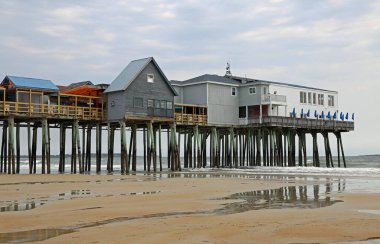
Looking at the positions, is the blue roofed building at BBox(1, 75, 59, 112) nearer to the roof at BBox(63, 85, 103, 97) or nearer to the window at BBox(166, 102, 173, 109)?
the roof at BBox(63, 85, 103, 97)

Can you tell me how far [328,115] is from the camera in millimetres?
62531

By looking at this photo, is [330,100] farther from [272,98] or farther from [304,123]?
[272,98]

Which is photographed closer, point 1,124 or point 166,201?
point 166,201

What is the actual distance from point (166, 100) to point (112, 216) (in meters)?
33.0

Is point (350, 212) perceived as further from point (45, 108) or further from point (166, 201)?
point (45, 108)

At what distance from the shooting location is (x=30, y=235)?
1129 cm

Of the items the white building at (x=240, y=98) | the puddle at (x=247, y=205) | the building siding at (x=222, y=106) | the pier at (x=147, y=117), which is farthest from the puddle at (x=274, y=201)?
the white building at (x=240, y=98)

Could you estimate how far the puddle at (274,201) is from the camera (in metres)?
16.4

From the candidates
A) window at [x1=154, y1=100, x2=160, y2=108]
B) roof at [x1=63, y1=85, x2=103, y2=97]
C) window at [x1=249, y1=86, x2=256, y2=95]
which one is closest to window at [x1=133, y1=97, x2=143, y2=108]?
window at [x1=154, y1=100, x2=160, y2=108]

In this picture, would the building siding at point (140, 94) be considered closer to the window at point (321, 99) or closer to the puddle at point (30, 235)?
the window at point (321, 99)

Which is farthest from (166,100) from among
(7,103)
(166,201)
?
(166,201)

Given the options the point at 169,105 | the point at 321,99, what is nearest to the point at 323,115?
the point at 321,99

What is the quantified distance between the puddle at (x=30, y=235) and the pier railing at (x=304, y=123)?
4380cm

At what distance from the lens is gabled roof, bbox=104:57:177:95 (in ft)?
144
